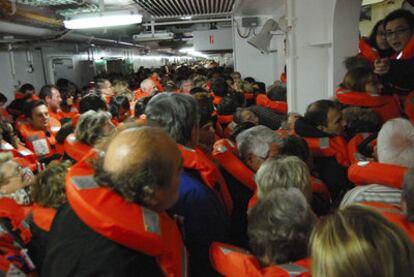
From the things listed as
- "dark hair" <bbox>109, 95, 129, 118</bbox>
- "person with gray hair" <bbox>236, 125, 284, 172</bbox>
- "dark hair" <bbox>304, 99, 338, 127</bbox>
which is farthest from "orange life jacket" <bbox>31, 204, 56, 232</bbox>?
"dark hair" <bbox>109, 95, 129, 118</bbox>

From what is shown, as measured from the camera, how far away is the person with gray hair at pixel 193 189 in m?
1.46

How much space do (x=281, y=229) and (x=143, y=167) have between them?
539mm

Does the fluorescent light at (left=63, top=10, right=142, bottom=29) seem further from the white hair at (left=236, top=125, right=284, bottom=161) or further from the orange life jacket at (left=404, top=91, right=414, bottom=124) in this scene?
the orange life jacket at (left=404, top=91, right=414, bottom=124)

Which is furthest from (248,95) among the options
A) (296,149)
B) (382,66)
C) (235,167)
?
(235,167)

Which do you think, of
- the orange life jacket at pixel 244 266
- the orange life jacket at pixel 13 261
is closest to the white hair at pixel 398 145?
the orange life jacket at pixel 244 266

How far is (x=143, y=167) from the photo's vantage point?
1069 mm

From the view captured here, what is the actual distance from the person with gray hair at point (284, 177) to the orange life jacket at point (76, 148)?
54.2 inches

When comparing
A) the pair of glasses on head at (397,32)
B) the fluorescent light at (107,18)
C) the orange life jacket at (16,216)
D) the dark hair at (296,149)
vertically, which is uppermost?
the fluorescent light at (107,18)

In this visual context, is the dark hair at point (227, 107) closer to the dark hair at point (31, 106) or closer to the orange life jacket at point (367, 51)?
the orange life jacket at point (367, 51)

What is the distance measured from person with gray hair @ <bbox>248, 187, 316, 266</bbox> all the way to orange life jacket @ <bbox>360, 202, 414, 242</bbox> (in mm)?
237

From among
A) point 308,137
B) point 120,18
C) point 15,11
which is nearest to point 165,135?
point 308,137

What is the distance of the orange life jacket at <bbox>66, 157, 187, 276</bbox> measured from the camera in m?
1.02

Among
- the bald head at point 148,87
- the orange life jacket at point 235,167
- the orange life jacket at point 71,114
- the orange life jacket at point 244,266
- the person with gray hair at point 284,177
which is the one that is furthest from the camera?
the bald head at point 148,87

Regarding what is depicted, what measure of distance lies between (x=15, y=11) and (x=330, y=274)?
463cm
